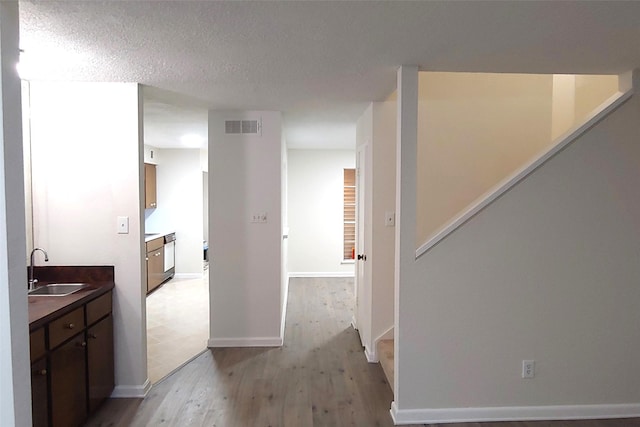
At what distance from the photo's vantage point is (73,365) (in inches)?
84.4

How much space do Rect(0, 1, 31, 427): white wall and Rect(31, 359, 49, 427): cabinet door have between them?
346 millimetres

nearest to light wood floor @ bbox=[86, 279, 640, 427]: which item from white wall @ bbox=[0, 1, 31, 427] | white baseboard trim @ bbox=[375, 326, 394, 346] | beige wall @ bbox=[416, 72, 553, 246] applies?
white baseboard trim @ bbox=[375, 326, 394, 346]

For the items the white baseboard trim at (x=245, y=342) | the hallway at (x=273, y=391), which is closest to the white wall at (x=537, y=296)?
the hallway at (x=273, y=391)

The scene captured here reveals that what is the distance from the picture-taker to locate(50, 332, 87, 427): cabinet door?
6.50 feet

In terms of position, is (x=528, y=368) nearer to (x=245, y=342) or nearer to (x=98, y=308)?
(x=245, y=342)

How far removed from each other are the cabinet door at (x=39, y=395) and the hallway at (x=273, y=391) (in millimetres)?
568

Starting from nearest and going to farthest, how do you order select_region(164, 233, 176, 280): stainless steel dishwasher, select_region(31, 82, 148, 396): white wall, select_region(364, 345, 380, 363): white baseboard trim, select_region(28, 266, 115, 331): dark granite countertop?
select_region(28, 266, 115, 331): dark granite countertop
select_region(31, 82, 148, 396): white wall
select_region(364, 345, 380, 363): white baseboard trim
select_region(164, 233, 176, 280): stainless steel dishwasher

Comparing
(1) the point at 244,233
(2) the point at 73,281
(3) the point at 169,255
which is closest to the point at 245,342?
(1) the point at 244,233

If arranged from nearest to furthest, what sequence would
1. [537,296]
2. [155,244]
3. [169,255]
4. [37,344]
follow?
[37,344]
[537,296]
[155,244]
[169,255]

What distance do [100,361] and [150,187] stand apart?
3884 millimetres

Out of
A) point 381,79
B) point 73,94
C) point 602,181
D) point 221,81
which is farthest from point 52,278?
point 602,181

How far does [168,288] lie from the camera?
5723 millimetres

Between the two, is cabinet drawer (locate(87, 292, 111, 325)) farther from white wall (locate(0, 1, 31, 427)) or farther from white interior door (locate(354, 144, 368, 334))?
white interior door (locate(354, 144, 368, 334))

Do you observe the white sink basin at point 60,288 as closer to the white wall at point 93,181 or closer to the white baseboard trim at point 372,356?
the white wall at point 93,181
